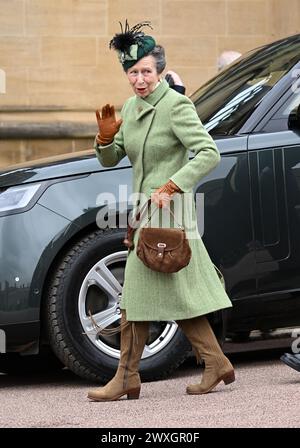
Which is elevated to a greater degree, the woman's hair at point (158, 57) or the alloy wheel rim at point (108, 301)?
the woman's hair at point (158, 57)

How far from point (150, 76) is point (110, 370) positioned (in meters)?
1.54

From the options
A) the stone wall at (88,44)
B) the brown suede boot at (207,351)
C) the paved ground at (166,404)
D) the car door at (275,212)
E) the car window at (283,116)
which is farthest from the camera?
the stone wall at (88,44)

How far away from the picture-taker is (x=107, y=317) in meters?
7.59

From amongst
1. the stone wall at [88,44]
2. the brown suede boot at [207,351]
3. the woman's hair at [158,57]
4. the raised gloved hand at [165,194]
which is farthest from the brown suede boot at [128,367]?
the stone wall at [88,44]

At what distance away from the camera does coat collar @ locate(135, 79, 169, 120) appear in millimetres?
7016

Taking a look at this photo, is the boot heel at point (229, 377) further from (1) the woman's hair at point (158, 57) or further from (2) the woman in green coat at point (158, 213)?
(1) the woman's hair at point (158, 57)

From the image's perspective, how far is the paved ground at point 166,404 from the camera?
6371mm

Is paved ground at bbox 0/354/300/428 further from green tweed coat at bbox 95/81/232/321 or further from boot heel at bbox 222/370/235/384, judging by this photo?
green tweed coat at bbox 95/81/232/321

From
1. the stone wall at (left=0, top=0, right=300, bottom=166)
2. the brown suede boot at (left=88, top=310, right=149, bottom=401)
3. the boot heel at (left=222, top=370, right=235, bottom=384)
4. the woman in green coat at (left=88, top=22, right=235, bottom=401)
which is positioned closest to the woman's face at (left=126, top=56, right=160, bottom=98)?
the woman in green coat at (left=88, top=22, right=235, bottom=401)

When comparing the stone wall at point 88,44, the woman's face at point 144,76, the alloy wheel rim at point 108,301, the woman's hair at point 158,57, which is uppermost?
the stone wall at point 88,44

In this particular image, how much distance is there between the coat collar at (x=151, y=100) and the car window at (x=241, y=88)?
2.82ft
